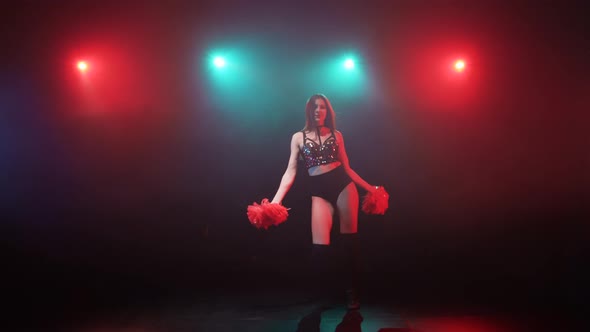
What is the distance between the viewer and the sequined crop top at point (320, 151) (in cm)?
298

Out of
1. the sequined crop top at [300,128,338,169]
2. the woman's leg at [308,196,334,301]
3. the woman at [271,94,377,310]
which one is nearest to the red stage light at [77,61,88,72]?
the woman at [271,94,377,310]

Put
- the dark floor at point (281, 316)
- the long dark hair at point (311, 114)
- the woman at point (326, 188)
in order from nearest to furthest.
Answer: the dark floor at point (281, 316)
the woman at point (326, 188)
the long dark hair at point (311, 114)

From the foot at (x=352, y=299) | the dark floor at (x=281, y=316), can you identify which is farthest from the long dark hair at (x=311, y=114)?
the dark floor at (x=281, y=316)

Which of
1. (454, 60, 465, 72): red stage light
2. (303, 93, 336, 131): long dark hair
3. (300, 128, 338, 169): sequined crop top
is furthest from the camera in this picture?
(454, 60, 465, 72): red stage light

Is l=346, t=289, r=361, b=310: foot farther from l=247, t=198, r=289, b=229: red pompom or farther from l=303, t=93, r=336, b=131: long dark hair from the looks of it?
l=303, t=93, r=336, b=131: long dark hair

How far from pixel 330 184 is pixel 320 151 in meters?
0.31

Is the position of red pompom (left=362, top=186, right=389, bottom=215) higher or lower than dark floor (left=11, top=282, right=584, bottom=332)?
higher

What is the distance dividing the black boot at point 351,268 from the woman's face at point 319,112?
3.48 feet

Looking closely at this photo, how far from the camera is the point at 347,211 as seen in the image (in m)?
2.91

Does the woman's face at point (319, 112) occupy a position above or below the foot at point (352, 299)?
above

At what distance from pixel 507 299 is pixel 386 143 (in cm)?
189

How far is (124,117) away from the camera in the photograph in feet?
13.0

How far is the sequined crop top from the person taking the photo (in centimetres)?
298

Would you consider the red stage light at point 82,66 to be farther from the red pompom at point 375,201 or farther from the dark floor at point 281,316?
the red pompom at point 375,201
